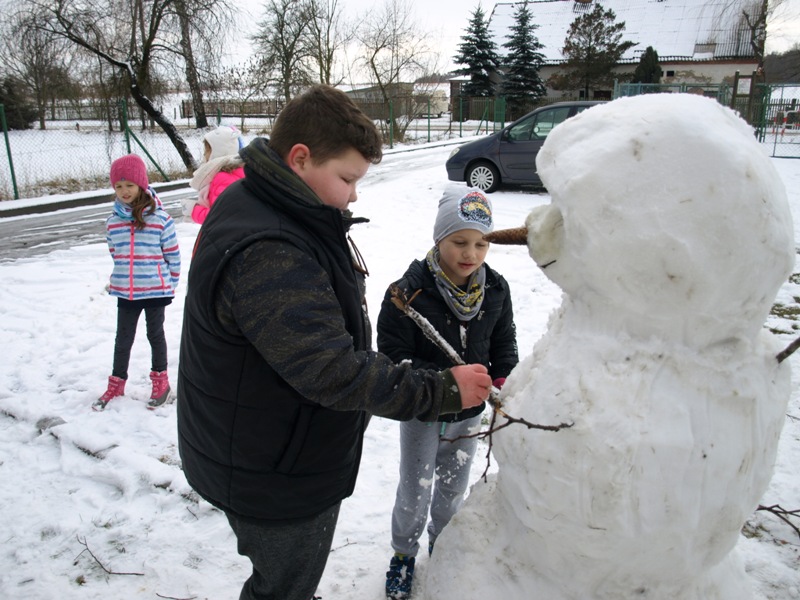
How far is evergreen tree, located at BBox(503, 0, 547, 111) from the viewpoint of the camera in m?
31.4

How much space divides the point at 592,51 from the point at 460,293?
33353mm

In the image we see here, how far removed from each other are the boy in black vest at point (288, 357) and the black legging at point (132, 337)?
2.25 metres

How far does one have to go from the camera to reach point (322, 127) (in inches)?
53.1

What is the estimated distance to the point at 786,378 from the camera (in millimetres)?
1208

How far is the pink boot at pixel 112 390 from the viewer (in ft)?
11.4

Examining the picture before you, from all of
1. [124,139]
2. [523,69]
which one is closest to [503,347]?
[124,139]

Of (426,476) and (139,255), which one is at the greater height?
(139,255)

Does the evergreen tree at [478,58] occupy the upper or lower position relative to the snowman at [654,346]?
upper

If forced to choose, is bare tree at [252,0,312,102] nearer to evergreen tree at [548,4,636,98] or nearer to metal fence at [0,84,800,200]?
metal fence at [0,84,800,200]

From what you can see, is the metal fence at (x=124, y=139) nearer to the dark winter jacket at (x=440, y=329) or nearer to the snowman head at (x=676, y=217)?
the dark winter jacket at (x=440, y=329)

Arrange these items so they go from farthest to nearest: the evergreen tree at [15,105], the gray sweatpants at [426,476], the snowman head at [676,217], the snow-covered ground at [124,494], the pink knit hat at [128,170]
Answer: the evergreen tree at [15,105]
the pink knit hat at [128,170]
the snow-covered ground at [124,494]
the gray sweatpants at [426,476]
the snowman head at [676,217]

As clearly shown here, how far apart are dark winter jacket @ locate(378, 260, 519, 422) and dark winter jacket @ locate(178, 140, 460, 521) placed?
1.43 feet

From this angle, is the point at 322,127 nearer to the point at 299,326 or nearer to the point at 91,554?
the point at 299,326

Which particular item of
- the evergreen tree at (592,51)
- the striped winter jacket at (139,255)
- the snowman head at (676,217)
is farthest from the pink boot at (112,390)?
the evergreen tree at (592,51)
